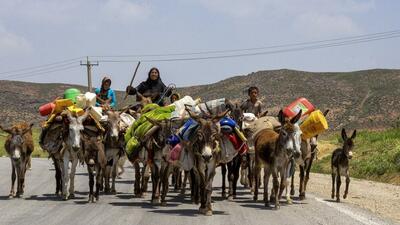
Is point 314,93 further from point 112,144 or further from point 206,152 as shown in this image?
point 206,152

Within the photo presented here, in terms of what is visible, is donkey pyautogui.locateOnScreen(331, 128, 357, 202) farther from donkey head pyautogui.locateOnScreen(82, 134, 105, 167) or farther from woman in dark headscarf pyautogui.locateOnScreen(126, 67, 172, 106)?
donkey head pyautogui.locateOnScreen(82, 134, 105, 167)

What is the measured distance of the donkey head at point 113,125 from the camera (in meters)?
17.9

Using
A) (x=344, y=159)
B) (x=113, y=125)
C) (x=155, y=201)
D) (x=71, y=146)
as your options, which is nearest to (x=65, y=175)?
(x=71, y=146)

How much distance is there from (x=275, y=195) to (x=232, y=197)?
2444 millimetres

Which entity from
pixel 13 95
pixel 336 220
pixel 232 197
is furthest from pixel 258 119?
pixel 13 95

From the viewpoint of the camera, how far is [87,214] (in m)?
13.9

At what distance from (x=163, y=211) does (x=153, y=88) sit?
6.73 m

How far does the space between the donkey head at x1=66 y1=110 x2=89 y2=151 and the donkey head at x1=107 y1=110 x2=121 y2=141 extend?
127cm

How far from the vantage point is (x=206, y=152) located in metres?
13.9

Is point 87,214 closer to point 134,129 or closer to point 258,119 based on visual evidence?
point 134,129

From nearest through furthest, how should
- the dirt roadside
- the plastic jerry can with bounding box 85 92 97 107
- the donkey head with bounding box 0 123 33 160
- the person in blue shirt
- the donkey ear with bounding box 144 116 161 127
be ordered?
the donkey ear with bounding box 144 116 161 127 < the dirt roadside < the donkey head with bounding box 0 123 33 160 < the plastic jerry can with bounding box 85 92 97 107 < the person in blue shirt

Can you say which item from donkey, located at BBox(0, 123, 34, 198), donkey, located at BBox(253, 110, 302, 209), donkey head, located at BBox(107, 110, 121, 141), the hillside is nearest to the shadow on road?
donkey, located at BBox(253, 110, 302, 209)

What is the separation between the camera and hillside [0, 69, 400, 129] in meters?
92.1

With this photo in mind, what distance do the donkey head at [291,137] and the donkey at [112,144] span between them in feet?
15.3
